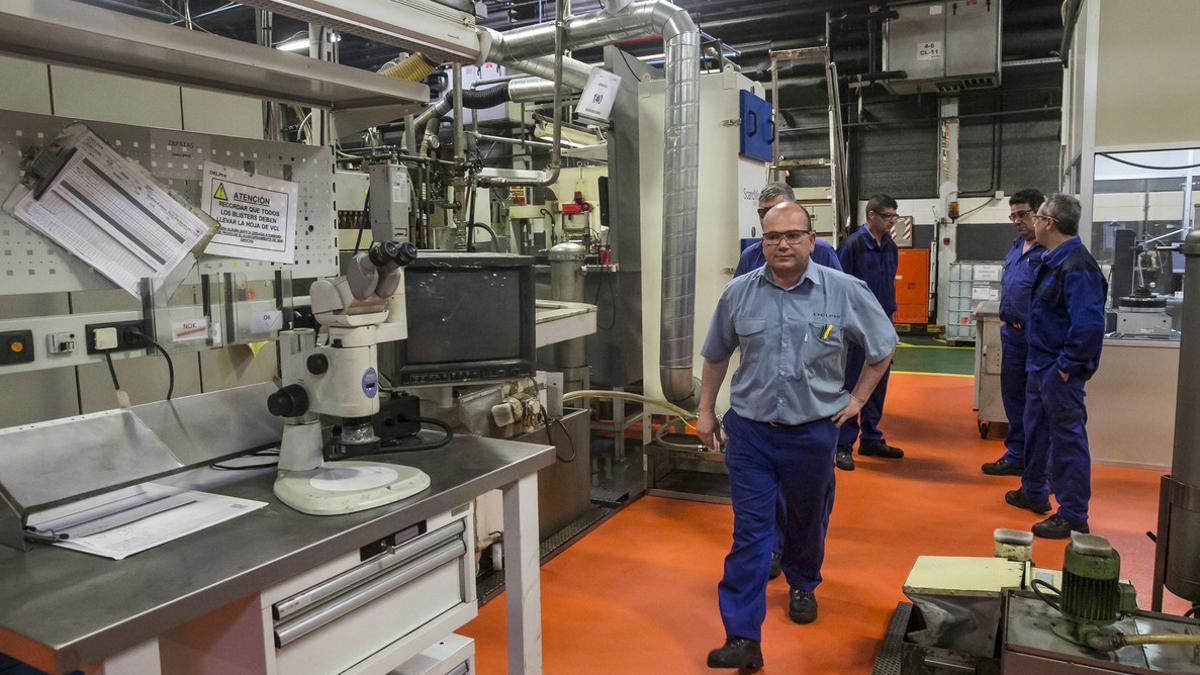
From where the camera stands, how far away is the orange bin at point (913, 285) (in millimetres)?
8711

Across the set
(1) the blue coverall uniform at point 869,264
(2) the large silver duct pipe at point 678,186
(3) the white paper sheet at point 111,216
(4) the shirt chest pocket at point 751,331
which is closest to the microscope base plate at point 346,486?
(3) the white paper sheet at point 111,216

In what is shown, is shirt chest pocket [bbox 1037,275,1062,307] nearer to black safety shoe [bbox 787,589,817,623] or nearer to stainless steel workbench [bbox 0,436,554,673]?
black safety shoe [bbox 787,589,817,623]

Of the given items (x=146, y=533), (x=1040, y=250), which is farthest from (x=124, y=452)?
(x=1040, y=250)

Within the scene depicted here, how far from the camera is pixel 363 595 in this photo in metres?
1.46

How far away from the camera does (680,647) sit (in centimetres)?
253

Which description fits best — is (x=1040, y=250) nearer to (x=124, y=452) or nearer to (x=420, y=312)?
(x=420, y=312)

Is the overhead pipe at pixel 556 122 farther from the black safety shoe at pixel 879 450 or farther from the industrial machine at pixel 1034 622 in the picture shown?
the industrial machine at pixel 1034 622

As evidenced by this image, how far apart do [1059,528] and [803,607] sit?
1336 mm

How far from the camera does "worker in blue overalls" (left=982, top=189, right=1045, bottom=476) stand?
3.74 m

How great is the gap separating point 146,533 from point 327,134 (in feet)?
3.89

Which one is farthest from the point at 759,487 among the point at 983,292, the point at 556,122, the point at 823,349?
the point at 983,292

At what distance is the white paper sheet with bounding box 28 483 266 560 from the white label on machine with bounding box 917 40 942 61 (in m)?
7.69

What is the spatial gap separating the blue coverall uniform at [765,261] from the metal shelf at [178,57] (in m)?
1.25

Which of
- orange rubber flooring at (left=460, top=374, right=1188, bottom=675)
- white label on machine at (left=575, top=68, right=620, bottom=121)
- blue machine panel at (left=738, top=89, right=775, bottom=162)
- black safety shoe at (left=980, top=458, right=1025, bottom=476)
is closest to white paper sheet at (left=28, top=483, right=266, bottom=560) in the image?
orange rubber flooring at (left=460, top=374, right=1188, bottom=675)
